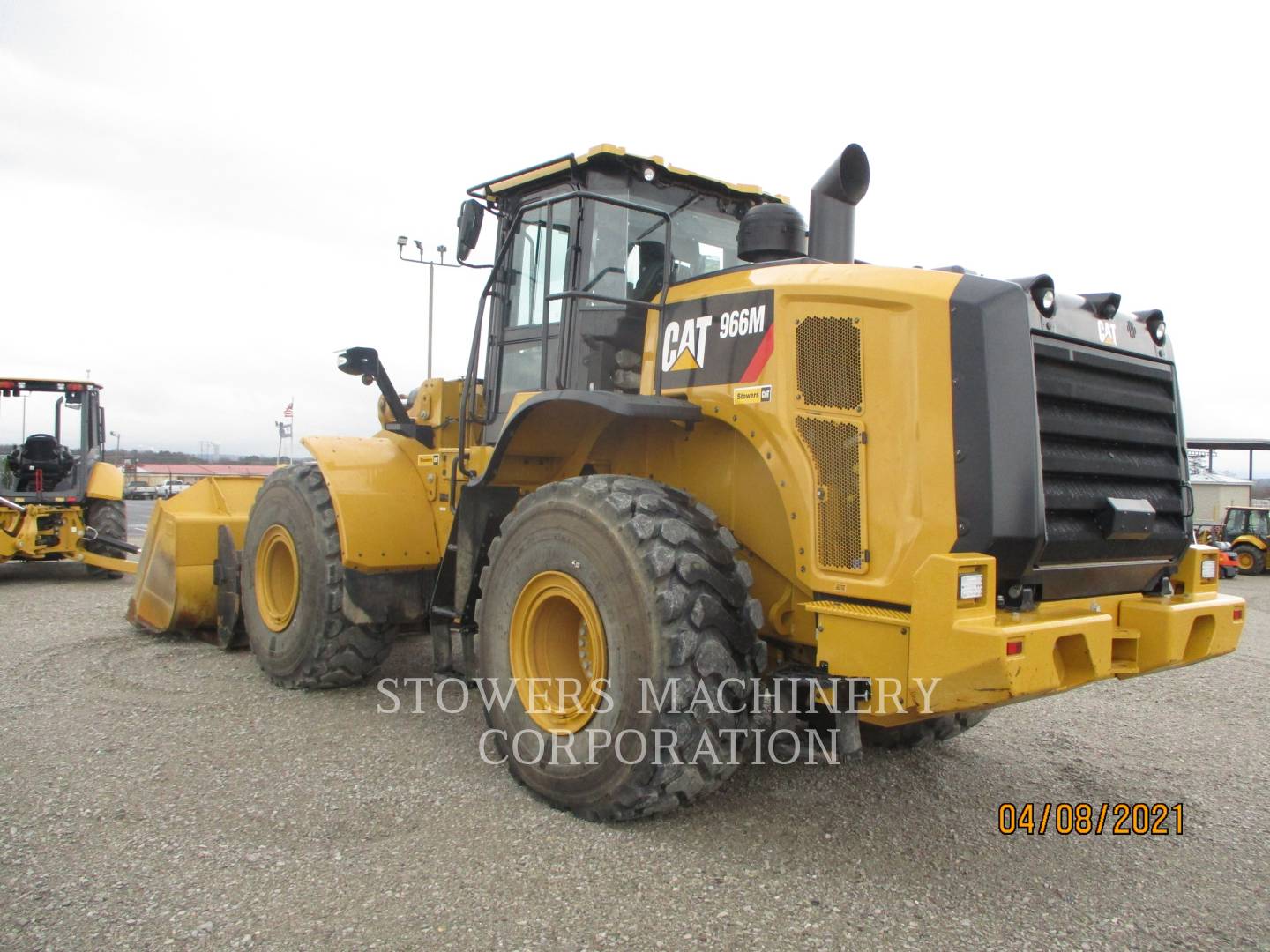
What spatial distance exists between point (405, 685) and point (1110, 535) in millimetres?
4163

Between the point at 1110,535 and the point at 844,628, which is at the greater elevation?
the point at 1110,535

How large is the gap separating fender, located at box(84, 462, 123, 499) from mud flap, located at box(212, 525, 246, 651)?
20.2 feet

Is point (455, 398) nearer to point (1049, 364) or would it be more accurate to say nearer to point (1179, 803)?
point (1049, 364)

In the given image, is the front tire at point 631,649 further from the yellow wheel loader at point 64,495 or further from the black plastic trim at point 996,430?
the yellow wheel loader at point 64,495

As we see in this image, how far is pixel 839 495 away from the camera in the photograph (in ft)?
11.6

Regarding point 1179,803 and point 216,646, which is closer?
point 1179,803

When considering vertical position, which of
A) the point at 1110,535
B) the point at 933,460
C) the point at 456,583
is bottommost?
the point at 456,583

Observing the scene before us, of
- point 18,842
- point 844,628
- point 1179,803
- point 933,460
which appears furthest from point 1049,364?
point 18,842

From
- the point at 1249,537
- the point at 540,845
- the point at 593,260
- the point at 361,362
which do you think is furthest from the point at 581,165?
the point at 1249,537

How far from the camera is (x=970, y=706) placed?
10.4 ft

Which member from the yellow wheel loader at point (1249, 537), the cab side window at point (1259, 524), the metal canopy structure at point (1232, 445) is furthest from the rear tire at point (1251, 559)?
the metal canopy structure at point (1232, 445)

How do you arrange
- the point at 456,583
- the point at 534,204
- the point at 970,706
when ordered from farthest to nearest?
the point at 456,583, the point at 534,204, the point at 970,706

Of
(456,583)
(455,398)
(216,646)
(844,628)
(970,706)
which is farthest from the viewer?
(216,646)

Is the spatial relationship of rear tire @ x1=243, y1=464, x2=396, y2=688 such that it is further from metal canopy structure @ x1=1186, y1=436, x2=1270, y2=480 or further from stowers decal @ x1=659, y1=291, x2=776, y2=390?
metal canopy structure @ x1=1186, y1=436, x2=1270, y2=480
